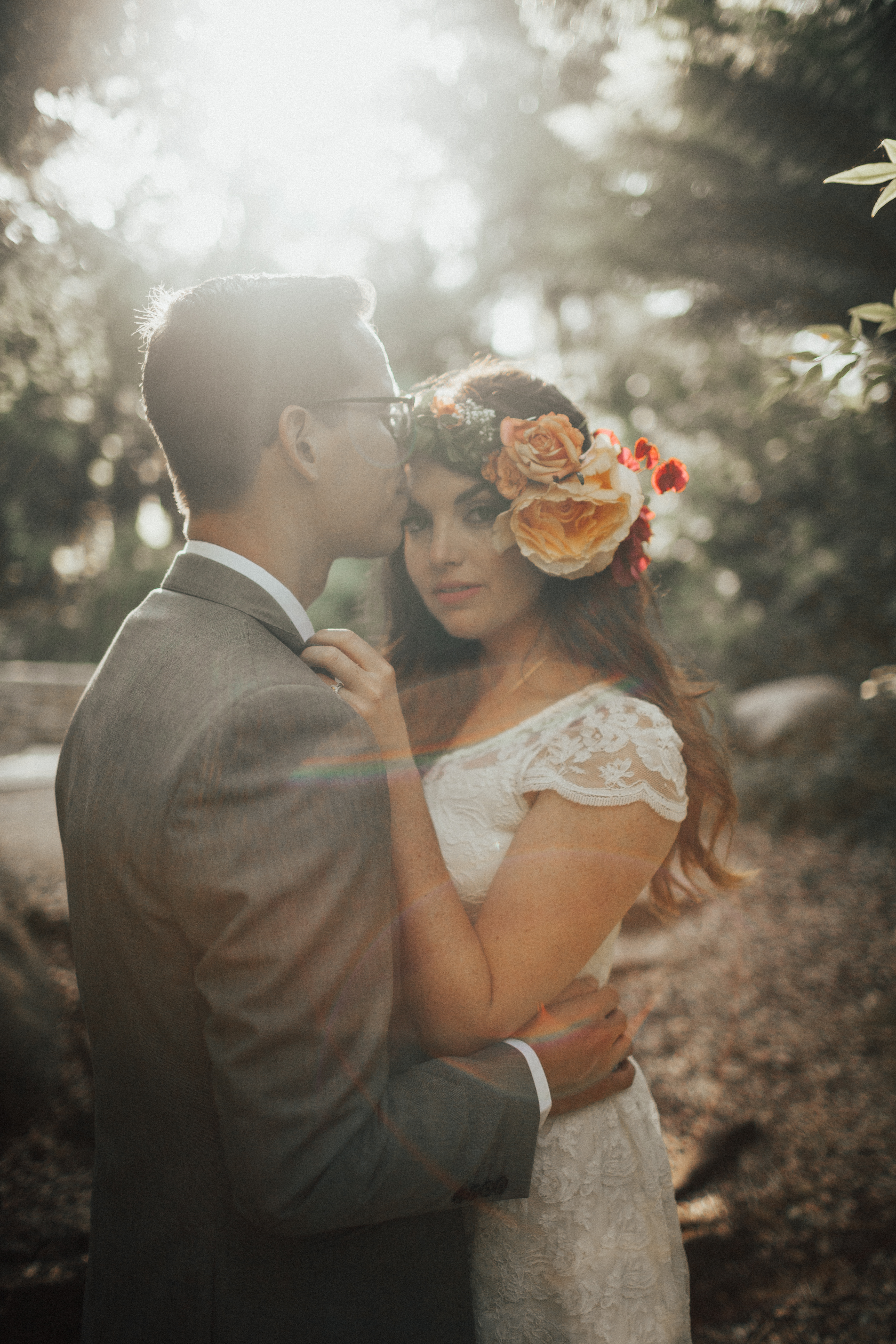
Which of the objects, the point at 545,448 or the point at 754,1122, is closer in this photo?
the point at 545,448

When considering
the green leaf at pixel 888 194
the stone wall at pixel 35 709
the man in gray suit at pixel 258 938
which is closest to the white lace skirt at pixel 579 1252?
the man in gray suit at pixel 258 938

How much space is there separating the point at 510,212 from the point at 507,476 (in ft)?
16.2

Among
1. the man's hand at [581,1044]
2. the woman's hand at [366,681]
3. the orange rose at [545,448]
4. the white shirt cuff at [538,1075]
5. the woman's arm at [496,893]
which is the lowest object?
the man's hand at [581,1044]

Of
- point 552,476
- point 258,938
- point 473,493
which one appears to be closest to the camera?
point 258,938

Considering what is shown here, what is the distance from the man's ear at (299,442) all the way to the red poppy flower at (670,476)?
3.23 feet

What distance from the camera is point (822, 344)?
67.8 inches

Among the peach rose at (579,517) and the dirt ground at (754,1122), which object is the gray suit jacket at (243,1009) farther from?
the dirt ground at (754,1122)

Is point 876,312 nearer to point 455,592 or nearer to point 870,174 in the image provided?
point 870,174

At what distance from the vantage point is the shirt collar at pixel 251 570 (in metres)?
1.46

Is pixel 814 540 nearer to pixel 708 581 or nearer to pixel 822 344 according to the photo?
pixel 708 581

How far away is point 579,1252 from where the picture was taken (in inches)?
67.4

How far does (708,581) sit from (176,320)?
38.6ft

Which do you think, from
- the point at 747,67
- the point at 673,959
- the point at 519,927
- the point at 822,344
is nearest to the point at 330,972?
the point at 519,927

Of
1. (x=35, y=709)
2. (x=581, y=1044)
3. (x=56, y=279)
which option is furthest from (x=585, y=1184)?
(x=35, y=709)
